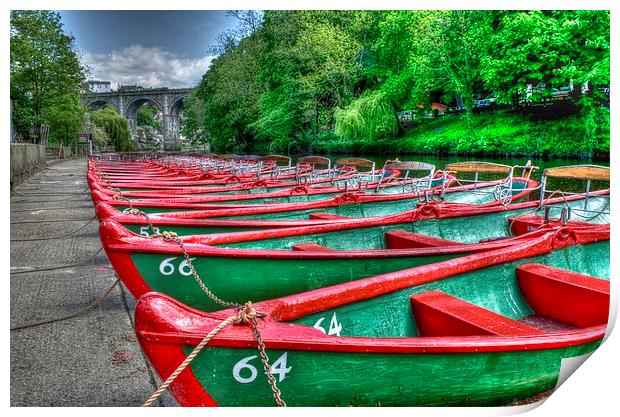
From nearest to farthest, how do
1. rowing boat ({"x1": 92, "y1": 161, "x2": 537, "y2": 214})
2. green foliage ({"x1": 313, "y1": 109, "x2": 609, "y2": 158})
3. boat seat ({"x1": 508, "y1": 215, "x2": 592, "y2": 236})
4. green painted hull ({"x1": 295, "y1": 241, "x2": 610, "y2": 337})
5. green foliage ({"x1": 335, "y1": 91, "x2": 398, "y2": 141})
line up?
1. green painted hull ({"x1": 295, "y1": 241, "x2": 610, "y2": 337})
2. boat seat ({"x1": 508, "y1": 215, "x2": 592, "y2": 236})
3. rowing boat ({"x1": 92, "y1": 161, "x2": 537, "y2": 214})
4. green foliage ({"x1": 313, "y1": 109, "x2": 609, "y2": 158})
5. green foliage ({"x1": 335, "y1": 91, "x2": 398, "y2": 141})

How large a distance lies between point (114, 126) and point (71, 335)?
72.8 feet

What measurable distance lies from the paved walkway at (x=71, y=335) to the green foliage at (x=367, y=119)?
728 cm

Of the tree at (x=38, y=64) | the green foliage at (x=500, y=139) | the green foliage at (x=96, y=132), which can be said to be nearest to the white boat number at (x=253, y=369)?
the tree at (x=38, y=64)

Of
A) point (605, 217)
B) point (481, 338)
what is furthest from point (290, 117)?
point (481, 338)

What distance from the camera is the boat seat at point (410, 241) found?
2.47 metres

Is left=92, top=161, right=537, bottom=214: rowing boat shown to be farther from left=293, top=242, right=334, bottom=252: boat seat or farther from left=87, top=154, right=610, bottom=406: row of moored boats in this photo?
left=293, top=242, right=334, bottom=252: boat seat

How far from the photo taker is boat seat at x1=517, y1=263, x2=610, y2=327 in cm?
184

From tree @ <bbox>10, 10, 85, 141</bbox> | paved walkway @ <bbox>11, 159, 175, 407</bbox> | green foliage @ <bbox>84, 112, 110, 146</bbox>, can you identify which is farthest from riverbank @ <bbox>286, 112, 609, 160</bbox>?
green foliage @ <bbox>84, 112, 110, 146</bbox>

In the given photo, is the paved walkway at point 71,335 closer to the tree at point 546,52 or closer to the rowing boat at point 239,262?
the rowing boat at point 239,262

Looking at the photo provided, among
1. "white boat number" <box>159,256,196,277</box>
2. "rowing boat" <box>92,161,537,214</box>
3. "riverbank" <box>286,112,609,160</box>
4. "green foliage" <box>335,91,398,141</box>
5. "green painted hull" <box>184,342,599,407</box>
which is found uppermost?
"green foliage" <box>335,91,398,141</box>

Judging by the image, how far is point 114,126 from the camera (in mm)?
22156

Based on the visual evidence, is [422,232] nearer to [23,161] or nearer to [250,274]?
[250,274]

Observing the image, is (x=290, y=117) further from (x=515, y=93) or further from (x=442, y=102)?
(x=515, y=93)

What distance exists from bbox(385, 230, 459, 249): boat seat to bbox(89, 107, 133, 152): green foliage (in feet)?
65.2
